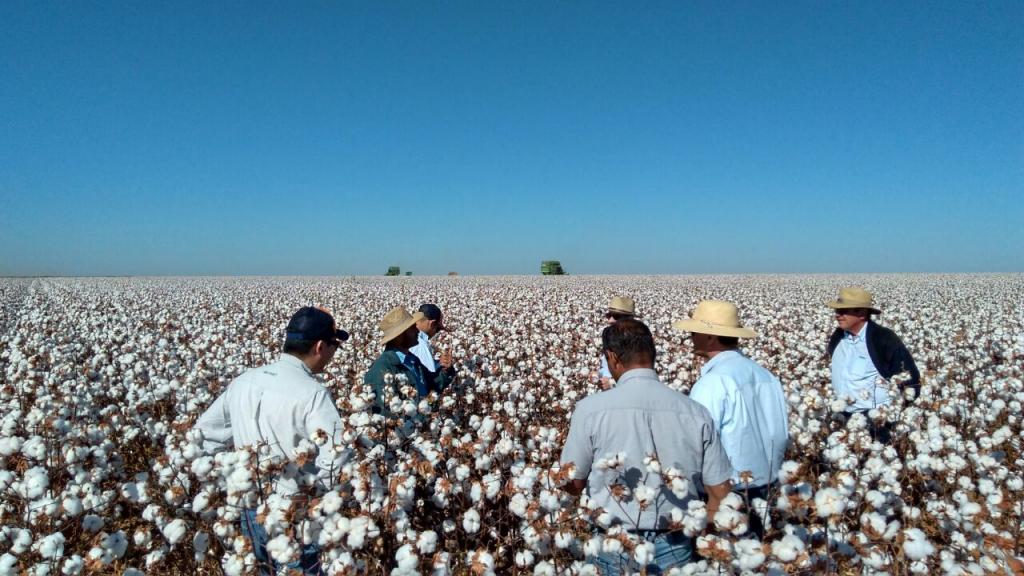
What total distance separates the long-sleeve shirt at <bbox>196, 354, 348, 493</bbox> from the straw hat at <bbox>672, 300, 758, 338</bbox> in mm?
2136

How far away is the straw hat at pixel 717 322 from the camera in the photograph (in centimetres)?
311

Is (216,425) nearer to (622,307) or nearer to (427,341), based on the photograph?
(427,341)

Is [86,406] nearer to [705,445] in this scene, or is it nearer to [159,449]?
[159,449]

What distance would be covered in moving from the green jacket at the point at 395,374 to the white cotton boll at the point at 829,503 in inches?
105

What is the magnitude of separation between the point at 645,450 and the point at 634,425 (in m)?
0.11

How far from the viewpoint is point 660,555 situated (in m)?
2.28

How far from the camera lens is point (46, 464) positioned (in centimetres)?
304

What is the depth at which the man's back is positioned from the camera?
2.19 meters

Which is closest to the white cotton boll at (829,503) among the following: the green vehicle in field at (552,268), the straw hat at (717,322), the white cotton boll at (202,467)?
the straw hat at (717,322)

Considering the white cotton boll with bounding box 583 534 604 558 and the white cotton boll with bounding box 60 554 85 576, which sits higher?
the white cotton boll with bounding box 583 534 604 558

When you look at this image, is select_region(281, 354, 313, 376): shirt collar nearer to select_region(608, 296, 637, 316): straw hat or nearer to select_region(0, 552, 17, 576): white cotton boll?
select_region(0, 552, 17, 576): white cotton boll

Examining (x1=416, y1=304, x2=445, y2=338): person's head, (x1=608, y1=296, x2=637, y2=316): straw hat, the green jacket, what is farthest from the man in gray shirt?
(x1=608, y1=296, x2=637, y2=316): straw hat

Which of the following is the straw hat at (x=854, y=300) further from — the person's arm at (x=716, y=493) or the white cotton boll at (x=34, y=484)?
the white cotton boll at (x=34, y=484)

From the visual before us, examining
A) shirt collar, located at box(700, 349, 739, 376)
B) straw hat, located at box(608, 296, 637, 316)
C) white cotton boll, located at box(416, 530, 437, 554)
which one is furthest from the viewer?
straw hat, located at box(608, 296, 637, 316)
